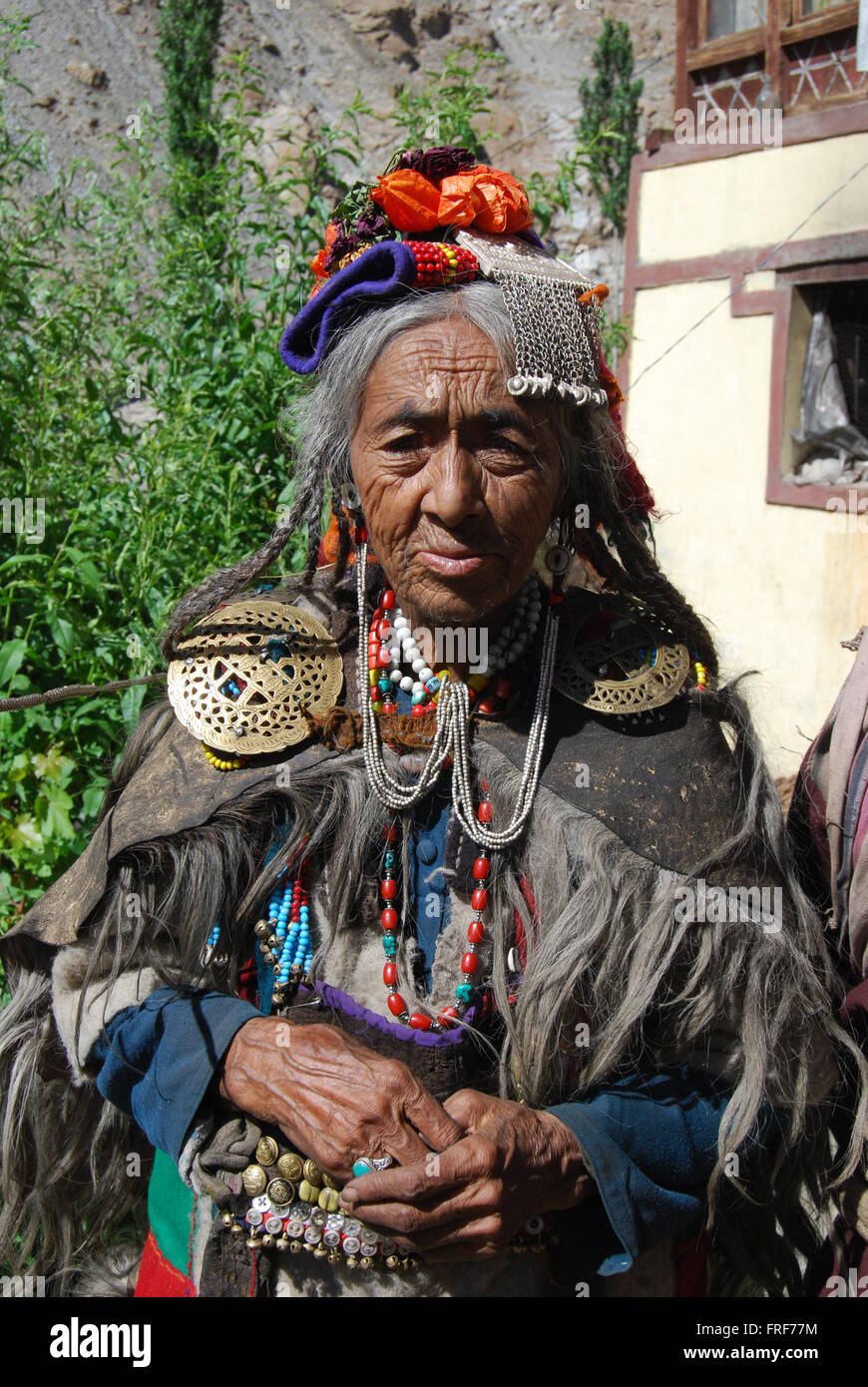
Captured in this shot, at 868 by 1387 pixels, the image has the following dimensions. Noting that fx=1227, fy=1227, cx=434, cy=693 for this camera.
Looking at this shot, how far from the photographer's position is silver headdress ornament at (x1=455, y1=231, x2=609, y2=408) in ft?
5.88

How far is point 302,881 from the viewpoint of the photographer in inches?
75.8

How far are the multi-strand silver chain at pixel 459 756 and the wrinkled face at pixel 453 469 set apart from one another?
0.15 metres

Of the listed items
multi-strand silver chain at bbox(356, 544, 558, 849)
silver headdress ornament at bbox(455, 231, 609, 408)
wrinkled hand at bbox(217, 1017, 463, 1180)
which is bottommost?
wrinkled hand at bbox(217, 1017, 463, 1180)

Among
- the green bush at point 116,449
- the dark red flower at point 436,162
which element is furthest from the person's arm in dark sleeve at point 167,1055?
the dark red flower at point 436,162

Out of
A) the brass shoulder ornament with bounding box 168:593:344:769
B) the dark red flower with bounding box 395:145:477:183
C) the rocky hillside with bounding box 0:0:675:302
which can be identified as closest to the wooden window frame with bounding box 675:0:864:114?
the dark red flower with bounding box 395:145:477:183

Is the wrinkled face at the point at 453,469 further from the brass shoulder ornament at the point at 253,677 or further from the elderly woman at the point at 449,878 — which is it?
the brass shoulder ornament at the point at 253,677

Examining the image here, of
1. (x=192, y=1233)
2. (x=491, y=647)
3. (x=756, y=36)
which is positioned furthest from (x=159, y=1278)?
(x=756, y=36)

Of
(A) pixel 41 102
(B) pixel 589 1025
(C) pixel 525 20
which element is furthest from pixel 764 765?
(C) pixel 525 20

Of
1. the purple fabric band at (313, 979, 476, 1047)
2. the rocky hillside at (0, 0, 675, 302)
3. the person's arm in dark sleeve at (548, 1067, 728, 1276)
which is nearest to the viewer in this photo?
the person's arm in dark sleeve at (548, 1067, 728, 1276)

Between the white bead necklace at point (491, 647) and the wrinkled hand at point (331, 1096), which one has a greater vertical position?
the white bead necklace at point (491, 647)

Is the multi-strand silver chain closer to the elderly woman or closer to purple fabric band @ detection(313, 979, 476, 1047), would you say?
the elderly woman

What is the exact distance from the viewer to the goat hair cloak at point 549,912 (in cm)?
183

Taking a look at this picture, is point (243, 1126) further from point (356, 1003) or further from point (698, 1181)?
point (698, 1181)
